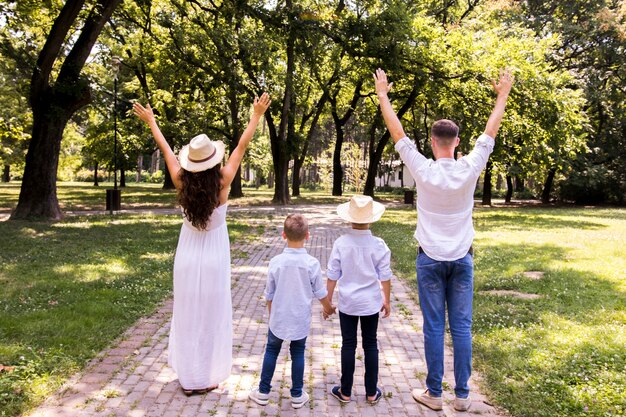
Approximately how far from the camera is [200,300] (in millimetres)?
4328

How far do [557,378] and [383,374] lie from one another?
154cm

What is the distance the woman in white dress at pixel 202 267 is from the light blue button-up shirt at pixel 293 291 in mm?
539

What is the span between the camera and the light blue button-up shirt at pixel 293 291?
A: 4090 millimetres

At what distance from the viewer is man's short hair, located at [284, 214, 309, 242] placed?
13.3ft

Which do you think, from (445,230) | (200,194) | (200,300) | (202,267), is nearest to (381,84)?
(445,230)

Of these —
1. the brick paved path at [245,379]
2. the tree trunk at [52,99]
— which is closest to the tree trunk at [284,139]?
the tree trunk at [52,99]

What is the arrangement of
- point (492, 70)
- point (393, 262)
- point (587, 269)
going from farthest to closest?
1. point (492, 70)
2. point (393, 262)
3. point (587, 269)

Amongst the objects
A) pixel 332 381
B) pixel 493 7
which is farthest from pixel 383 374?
pixel 493 7

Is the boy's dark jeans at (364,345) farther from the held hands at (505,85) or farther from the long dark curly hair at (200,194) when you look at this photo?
the held hands at (505,85)

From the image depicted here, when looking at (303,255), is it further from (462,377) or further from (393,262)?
(393,262)

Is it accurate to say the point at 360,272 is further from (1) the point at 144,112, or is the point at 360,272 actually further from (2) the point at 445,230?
(1) the point at 144,112

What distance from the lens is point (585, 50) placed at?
1315 inches

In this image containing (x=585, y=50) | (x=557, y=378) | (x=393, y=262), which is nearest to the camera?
(x=557, y=378)

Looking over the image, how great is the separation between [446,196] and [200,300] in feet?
6.97
